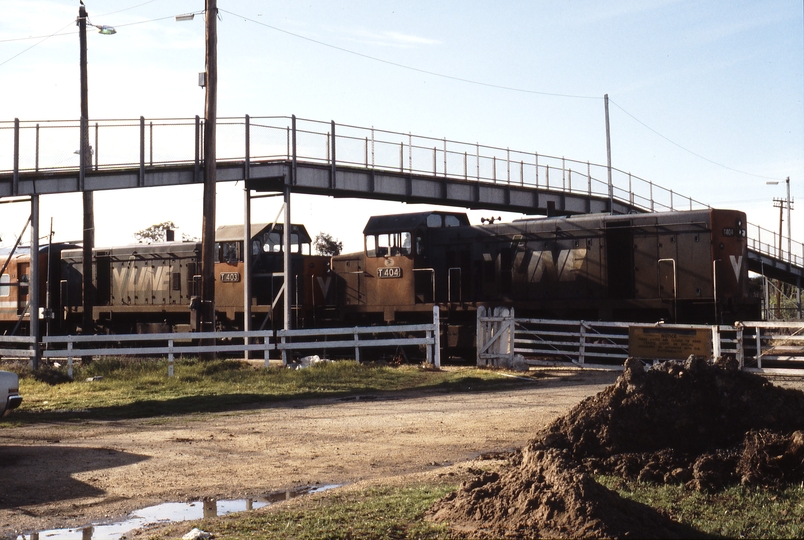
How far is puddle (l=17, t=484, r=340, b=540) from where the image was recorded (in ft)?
20.7

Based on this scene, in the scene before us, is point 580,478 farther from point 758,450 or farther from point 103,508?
point 103,508

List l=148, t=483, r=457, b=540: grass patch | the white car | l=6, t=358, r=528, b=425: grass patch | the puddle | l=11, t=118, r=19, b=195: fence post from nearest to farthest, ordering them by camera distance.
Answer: l=148, t=483, r=457, b=540: grass patch < the puddle < the white car < l=6, t=358, r=528, b=425: grass patch < l=11, t=118, r=19, b=195: fence post

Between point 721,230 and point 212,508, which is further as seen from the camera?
point 721,230

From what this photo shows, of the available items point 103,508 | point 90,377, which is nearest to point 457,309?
point 90,377

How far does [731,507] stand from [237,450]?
18.5ft

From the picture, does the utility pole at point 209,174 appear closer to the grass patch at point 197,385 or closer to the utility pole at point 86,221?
the grass patch at point 197,385

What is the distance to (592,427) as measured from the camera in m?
8.11

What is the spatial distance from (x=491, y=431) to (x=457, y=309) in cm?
1283

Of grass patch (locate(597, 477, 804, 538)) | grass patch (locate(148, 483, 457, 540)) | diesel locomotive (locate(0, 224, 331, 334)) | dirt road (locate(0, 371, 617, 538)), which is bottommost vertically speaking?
dirt road (locate(0, 371, 617, 538))

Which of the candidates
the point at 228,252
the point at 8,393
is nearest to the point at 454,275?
the point at 228,252

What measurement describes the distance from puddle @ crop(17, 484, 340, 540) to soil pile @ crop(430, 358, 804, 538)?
1.76 meters

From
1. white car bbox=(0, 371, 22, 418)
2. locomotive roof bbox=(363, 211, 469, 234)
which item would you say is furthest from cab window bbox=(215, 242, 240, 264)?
white car bbox=(0, 371, 22, 418)

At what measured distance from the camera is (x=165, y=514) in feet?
22.8

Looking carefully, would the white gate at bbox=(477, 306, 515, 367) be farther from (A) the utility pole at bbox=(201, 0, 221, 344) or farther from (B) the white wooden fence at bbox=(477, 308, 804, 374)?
(A) the utility pole at bbox=(201, 0, 221, 344)
